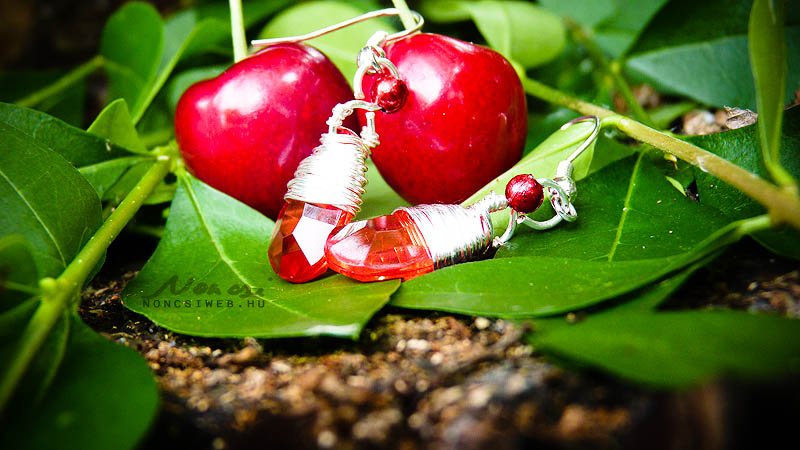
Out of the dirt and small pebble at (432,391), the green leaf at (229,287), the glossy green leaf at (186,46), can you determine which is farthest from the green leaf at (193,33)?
the dirt and small pebble at (432,391)

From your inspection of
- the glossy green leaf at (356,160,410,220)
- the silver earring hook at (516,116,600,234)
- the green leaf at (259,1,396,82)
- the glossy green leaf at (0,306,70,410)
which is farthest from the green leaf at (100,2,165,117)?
the silver earring hook at (516,116,600,234)

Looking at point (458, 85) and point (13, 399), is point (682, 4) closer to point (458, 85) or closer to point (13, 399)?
point (458, 85)

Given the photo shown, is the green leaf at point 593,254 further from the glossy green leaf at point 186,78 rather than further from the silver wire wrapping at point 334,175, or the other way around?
the glossy green leaf at point 186,78

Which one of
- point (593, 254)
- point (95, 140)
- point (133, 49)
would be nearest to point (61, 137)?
point (95, 140)

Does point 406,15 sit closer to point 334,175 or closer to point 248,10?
point 334,175

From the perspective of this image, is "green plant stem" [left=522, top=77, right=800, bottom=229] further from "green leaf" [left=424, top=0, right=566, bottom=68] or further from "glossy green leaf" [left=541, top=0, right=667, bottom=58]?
"glossy green leaf" [left=541, top=0, right=667, bottom=58]

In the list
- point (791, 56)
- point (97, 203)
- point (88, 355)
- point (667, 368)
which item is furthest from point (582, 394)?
point (791, 56)
